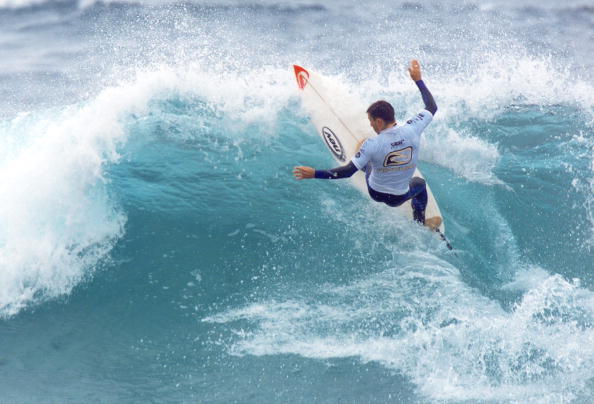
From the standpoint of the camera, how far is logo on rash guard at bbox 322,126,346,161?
7.04 m

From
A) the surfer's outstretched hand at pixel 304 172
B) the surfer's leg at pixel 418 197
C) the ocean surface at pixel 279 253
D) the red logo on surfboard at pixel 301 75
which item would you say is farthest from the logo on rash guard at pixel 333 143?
the surfer's outstretched hand at pixel 304 172

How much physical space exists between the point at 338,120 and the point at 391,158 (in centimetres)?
173

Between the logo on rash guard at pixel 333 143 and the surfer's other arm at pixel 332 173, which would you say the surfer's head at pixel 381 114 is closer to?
the surfer's other arm at pixel 332 173

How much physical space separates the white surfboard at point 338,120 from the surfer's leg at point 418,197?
116 mm

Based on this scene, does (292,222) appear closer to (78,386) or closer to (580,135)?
(78,386)

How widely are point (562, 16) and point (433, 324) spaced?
12147 millimetres

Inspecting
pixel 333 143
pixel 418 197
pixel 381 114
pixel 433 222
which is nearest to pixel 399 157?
pixel 381 114

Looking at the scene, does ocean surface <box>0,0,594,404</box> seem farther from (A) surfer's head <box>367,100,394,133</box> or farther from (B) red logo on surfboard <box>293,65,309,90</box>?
(A) surfer's head <box>367,100,394,133</box>

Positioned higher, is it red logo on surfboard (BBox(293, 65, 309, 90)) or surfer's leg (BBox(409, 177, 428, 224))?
red logo on surfboard (BBox(293, 65, 309, 90))

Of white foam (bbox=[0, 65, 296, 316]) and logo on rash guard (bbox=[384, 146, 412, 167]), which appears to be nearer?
logo on rash guard (bbox=[384, 146, 412, 167])

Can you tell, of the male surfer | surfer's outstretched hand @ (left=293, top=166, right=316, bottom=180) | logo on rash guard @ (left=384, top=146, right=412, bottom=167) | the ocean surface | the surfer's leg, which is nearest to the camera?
the ocean surface

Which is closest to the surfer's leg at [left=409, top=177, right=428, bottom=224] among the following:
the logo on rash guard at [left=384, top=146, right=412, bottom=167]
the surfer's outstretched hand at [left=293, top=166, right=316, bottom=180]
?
the logo on rash guard at [left=384, top=146, right=412, bottom=167]

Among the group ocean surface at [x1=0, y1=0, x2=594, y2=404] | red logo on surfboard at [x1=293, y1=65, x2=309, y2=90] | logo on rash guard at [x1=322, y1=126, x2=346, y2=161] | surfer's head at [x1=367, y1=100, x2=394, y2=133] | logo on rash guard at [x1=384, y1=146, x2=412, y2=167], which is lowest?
ocean surface at [x1=0, y1=0, x2=594, y2=404]

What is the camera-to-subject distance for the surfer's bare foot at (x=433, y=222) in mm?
6418
